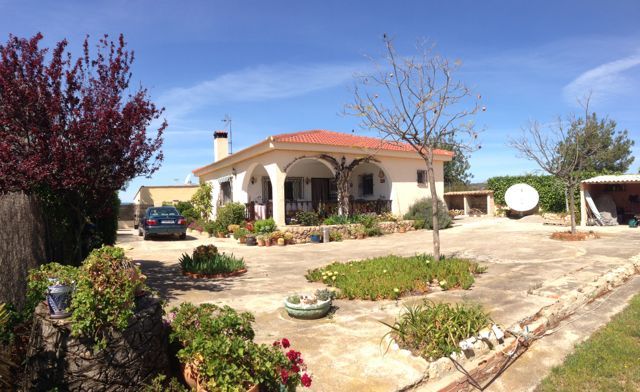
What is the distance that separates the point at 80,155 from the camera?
565 centimetres

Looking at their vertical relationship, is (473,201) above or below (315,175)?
below

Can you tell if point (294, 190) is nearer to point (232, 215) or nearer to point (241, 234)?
point (232, 215)

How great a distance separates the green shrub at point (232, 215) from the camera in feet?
60.1

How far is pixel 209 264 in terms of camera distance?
8.80m

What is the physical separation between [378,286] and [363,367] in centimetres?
282

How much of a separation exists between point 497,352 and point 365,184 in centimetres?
1776

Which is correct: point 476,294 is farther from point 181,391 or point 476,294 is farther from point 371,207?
point 371,207

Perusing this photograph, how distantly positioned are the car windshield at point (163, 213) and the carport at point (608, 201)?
19.1m

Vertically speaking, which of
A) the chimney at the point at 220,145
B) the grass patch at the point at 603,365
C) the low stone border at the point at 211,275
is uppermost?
the chimney at the point at 220,145

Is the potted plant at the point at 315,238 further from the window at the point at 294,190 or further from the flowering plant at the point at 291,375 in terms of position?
the flowering plant at the point at 291,375

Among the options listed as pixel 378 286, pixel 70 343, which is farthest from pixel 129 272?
pixel 378 286

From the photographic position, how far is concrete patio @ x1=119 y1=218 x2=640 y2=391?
157 inches

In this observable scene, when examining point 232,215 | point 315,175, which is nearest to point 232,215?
point 232,215

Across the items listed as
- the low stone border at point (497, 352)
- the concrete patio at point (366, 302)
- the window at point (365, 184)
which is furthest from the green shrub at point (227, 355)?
the window at point (365, 184)
